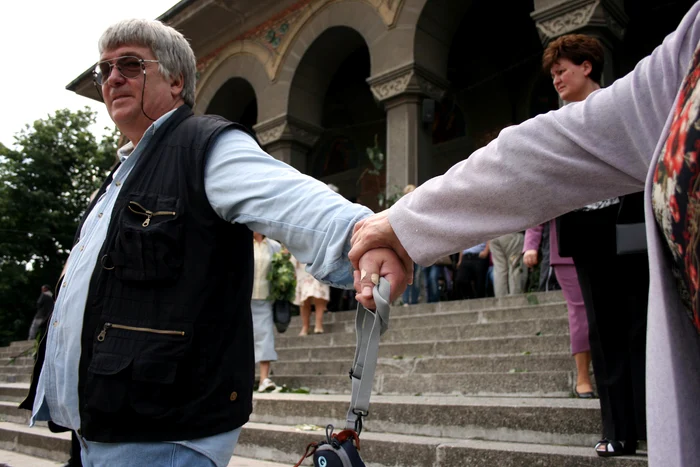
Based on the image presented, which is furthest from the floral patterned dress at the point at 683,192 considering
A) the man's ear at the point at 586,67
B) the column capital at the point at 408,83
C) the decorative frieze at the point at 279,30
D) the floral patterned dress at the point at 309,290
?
the decorative frieze at the point at 279,30

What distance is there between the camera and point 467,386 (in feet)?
16.3

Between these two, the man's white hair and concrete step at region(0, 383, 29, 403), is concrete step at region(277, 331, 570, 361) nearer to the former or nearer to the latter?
the man's white hair

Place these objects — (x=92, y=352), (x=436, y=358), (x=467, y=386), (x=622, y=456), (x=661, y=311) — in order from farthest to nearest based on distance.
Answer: (x=436, y=358), (x=467, y=386), (x=622, y=456), (x=92, y=352), (x=661, y=311)

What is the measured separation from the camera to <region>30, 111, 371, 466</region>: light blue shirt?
166cm

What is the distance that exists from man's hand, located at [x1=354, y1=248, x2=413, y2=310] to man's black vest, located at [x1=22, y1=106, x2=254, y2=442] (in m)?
0.44

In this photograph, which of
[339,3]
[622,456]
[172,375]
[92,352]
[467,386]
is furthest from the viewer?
[339,3]

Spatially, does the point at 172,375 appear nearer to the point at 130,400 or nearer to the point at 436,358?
the point at 130,400

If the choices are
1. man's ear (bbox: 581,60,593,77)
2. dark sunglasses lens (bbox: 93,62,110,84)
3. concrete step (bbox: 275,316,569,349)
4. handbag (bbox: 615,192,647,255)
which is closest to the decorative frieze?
concrete step (bbox: 275,316,569,349)

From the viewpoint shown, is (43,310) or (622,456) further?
(43,310)

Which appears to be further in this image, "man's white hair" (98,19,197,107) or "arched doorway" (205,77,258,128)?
"arched doorway" (205,77,258,128)

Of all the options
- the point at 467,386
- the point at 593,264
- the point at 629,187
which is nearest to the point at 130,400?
the point at 629,187

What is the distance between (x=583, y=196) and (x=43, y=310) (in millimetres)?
19355

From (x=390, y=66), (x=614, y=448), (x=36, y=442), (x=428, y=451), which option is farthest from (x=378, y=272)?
(x=390, y=66)

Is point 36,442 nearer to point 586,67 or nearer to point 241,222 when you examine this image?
point 241,222
